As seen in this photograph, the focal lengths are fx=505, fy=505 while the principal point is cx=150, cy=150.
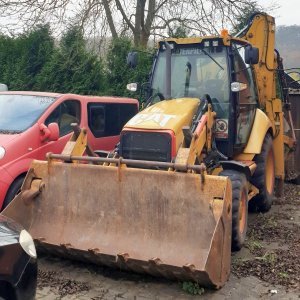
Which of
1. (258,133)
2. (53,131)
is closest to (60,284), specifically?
(53,131)

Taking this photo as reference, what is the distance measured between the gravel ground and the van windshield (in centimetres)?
203

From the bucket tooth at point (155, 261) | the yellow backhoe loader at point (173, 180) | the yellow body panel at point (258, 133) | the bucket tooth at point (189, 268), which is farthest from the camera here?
the yellow body panel at point (258, 133)

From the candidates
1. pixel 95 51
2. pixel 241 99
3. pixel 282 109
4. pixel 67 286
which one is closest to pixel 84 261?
pixel 67 286

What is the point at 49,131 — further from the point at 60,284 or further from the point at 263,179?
the point at 263,179

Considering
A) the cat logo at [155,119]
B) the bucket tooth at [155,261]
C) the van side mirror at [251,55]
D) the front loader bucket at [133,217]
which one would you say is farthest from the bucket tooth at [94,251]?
the van side mirror at [251,55]

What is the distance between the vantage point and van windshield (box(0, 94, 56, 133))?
6.81 metres

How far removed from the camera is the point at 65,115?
7371 mm

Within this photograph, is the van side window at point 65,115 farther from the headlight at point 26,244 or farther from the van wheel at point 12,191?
the headlight at point 26,244

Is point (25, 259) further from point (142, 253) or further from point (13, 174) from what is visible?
point (13, 174)

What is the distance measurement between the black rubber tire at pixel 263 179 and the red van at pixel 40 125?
2499mm

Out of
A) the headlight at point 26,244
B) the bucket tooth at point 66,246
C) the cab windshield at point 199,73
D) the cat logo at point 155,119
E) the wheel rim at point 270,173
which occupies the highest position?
the cab windshield at point 199,73

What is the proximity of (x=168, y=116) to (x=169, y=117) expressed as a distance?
0.11 ft

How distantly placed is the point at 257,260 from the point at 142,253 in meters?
1.40

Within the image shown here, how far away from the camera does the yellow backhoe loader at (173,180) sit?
4.84m
